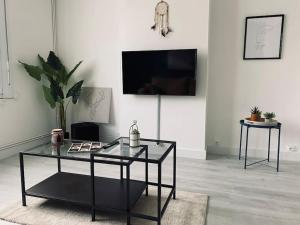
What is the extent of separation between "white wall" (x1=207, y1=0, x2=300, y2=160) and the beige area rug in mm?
1656

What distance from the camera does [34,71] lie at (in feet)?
12.4

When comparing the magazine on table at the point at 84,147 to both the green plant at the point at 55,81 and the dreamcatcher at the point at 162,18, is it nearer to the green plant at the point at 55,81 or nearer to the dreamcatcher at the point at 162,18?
the green plant at the point at 55,81

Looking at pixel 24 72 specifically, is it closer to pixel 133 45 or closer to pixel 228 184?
pixel 133 45

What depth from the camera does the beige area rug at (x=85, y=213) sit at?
6.44 feet

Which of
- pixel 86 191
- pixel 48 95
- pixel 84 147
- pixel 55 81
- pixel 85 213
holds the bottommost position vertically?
pixel 85 213

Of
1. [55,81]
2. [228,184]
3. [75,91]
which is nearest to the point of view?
[228,184]

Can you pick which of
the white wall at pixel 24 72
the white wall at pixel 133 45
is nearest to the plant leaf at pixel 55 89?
the white wall at pixel 24 72

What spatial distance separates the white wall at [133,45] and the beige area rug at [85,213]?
57.4 inches

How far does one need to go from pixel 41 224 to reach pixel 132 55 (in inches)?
95.2

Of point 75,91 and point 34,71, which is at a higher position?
point 34,71

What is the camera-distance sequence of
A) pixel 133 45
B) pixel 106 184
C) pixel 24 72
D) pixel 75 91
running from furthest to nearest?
pixel 75 91, pixel 24 72, pixel 133 45, pixel 106 184

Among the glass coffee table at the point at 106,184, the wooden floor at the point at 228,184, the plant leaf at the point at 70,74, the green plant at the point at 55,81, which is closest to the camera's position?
the glass coffee table at the point at 106,184

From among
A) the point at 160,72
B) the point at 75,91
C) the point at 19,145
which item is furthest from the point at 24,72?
the point at 160,72

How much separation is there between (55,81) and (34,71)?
0.32 m
